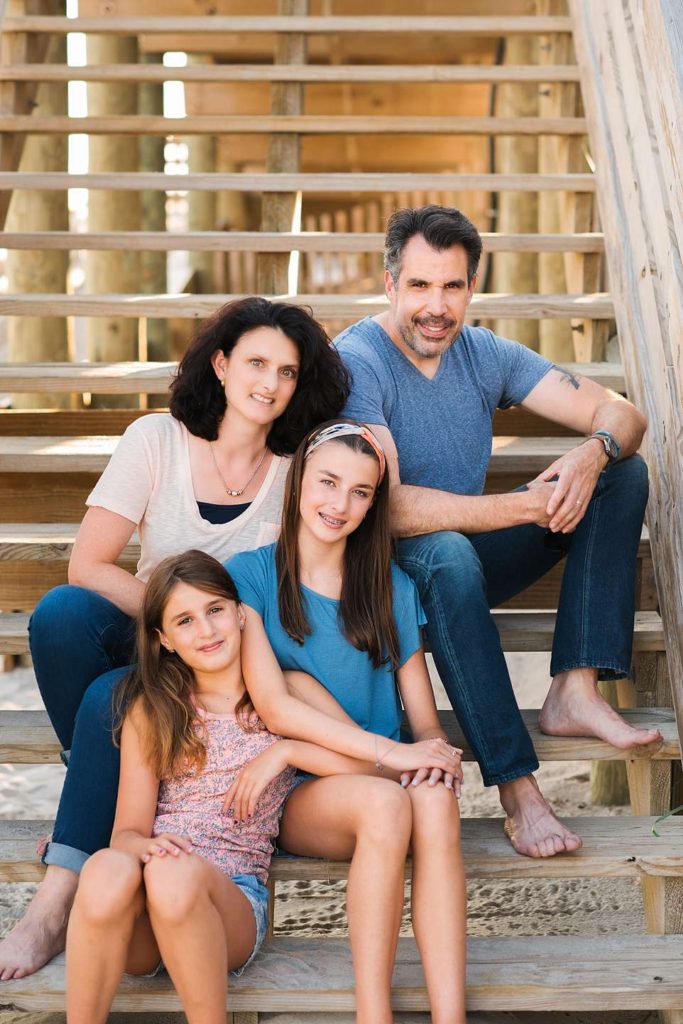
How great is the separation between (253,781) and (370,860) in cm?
25

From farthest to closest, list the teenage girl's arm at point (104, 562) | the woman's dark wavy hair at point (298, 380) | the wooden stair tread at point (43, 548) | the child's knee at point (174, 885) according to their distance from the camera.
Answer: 1. the wooden stair tread at point (43, 548)
2. the woman's dark wavy hair at point (298, 380)
3. the teenage girl's arm at point (104, 562)
4. the child's knee at point (174, 885)

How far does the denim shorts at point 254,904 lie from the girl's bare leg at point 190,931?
15cm

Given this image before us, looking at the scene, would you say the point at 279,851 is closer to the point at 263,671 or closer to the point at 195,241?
the point at 263,671

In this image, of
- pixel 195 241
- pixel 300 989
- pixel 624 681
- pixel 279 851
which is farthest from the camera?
pixel 195 241

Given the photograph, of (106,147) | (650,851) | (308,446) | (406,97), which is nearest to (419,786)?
(650,851)

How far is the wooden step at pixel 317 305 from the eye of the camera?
11.2 feet

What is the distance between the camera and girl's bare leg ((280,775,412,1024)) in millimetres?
1837

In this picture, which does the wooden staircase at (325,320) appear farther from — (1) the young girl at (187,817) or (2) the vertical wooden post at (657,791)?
(1) the young girl at (187,817)

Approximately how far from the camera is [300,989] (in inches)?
76.8

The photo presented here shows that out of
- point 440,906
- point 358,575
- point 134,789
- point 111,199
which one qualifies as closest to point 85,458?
point 358,575

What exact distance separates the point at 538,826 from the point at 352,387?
3.04ft

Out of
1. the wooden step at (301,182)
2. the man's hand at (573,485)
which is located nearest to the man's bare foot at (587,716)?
the man's hand at (573,485)

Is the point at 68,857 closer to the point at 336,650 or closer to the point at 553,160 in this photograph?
the point at 336,650

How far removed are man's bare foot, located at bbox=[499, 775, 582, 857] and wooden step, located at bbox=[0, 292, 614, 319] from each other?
1602 mm
